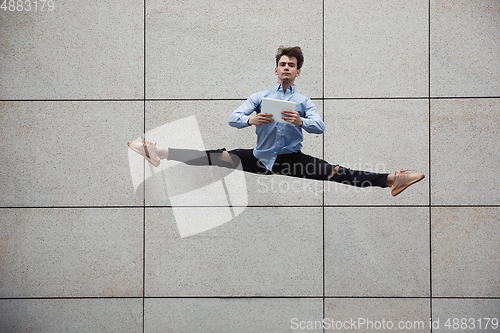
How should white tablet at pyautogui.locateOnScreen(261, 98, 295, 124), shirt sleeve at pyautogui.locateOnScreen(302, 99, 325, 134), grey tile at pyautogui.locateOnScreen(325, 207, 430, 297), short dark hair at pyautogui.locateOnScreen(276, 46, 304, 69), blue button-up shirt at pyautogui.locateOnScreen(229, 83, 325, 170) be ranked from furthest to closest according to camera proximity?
grey tile at pyautogui.locateOnScreen(325, 207, 430, 297)
short dark hair at pyautogui.locateOnScreen(276, 46, 304, 69)
blue button-up shirt at pyautogui.locateOnScreen(229, 83, 325, 170)
shirt sleeve at pyautogui.locateOnScreen(302, 99, 325, 134)
white tablet at pyautogui.locateOnScreen(261, 98, 295, 124)

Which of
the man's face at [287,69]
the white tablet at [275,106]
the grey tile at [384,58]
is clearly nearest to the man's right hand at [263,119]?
the white tablet at [275,106]

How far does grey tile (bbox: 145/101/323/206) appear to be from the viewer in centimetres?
344

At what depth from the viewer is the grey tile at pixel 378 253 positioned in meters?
3.40

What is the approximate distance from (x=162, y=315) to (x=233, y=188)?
147 centimetres

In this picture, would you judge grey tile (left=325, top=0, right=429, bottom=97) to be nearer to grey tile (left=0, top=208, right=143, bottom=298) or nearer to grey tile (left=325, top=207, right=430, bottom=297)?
grey tile (left=325, top=207, right=430, bottom=297)

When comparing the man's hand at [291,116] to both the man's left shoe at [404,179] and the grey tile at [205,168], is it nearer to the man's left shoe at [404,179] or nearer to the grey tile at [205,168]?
the grey tile at [205,168]

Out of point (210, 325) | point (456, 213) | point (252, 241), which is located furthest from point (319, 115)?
point (210, 325)

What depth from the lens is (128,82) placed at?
3488 millimetres

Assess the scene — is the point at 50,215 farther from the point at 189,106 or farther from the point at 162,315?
the point at 189,106

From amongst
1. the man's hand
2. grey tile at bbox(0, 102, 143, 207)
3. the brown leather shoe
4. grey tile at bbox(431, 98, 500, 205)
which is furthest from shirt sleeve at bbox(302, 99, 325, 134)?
grey tile at bbox(0, 102, 143, 207)

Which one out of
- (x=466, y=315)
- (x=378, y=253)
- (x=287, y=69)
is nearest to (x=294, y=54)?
(x=287, y=69)

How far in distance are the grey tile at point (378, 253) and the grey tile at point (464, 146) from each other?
14.6 inches

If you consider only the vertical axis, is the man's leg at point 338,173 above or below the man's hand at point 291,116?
below

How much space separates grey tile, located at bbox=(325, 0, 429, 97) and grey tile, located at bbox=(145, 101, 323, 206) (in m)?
0.39
